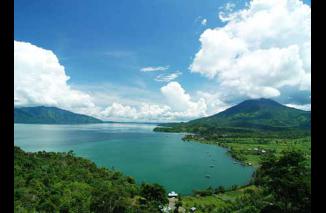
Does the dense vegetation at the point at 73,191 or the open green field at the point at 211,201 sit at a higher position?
the dense vegetation at the point at 73,191

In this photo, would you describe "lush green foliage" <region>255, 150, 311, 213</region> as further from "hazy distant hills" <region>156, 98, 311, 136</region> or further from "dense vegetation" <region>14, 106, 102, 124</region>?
"dense vegetation" <region>14, 106, 102, 124</region>

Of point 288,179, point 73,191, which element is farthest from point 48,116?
point 288,179

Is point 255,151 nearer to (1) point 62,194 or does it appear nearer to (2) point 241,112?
(1) point 62,194

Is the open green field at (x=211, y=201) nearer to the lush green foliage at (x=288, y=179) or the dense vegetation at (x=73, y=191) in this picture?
the dense vegetation at (x=73, y=191)

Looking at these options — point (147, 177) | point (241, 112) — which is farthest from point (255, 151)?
point (241, 112)

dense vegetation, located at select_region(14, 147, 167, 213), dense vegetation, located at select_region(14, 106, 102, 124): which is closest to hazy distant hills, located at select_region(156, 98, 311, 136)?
dense vegetation, located at select_region(14, 147, 167, 213)

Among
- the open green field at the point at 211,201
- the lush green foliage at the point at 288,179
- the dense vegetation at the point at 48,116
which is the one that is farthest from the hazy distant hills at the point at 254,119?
the dense vegetation at the point at 48,116

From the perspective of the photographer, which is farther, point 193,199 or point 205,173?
point 205,173
